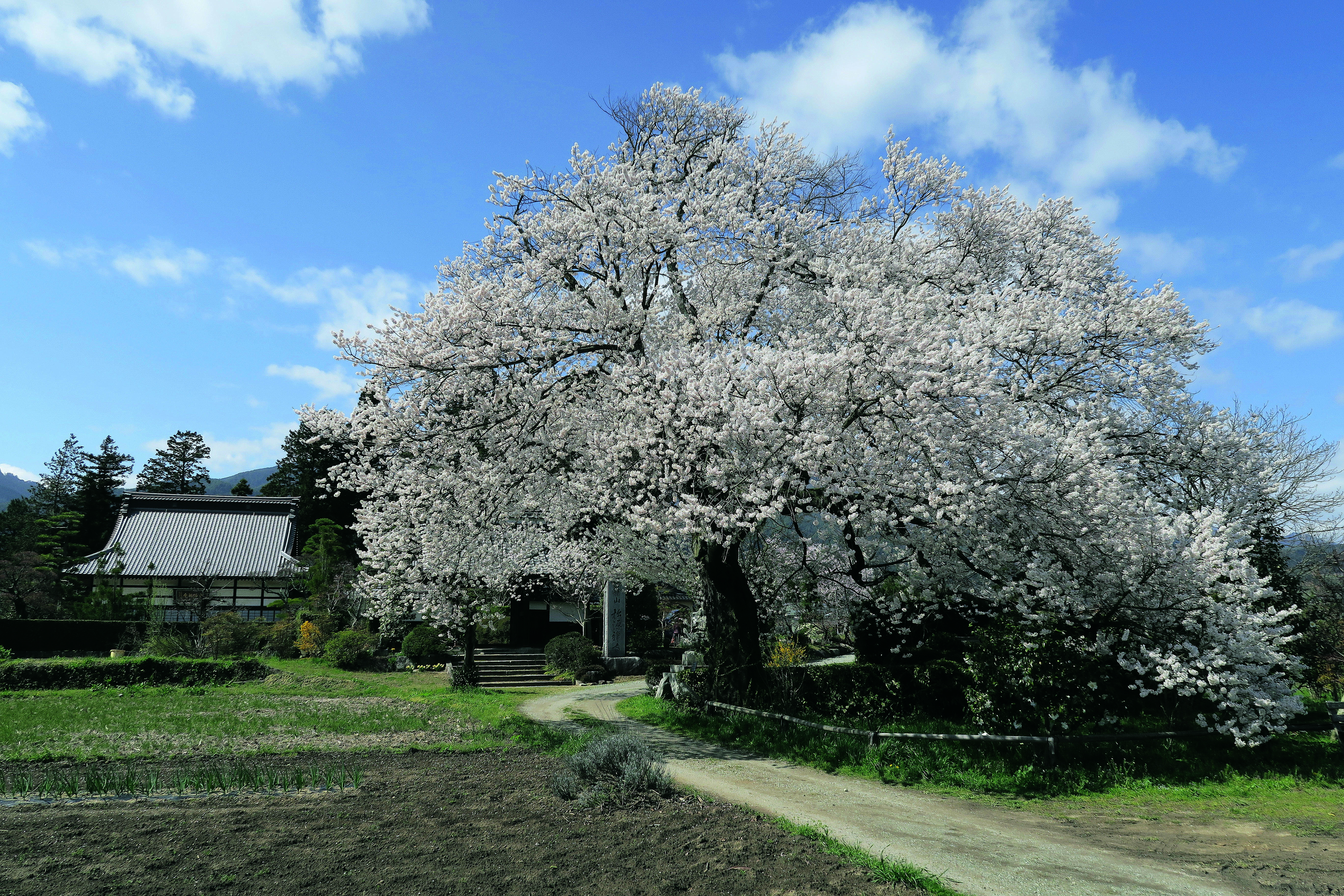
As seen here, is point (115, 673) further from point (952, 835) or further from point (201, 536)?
point (952, 835)

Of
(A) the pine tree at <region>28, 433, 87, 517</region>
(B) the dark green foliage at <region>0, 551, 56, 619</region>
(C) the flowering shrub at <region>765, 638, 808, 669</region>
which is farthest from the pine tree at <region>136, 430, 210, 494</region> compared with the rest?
(C) the flowering shrub at <region>765, 638, 808, 669</region>

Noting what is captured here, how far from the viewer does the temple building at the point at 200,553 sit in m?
36.0

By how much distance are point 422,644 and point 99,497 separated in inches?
1697

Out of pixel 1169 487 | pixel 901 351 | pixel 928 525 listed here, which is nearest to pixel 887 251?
pixel 901 351

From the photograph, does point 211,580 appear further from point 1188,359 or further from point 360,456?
point 1188,359

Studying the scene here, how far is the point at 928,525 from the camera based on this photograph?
463 inches

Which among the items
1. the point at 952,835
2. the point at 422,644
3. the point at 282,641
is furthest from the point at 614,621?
the point at 952,835

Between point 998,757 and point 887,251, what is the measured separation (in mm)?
9808

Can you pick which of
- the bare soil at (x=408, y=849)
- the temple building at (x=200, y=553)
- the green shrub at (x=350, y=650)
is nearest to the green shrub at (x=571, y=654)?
the green shrub at (x=350, y=650)

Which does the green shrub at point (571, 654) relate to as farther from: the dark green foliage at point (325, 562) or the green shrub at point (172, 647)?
the green shrub at point (172, 647)

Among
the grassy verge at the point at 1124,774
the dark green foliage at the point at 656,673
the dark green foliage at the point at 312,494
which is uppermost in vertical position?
the dark green foliage at the point at 312,494

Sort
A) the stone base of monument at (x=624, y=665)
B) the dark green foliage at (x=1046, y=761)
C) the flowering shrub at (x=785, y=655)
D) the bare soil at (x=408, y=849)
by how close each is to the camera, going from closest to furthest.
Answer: the bare soil at (x=408, y=849) → the dark green foliage at (x=1046, y=761) → the flowering shrub at (x=785, y=655) → the stone base of monument at (x=624, y=665)

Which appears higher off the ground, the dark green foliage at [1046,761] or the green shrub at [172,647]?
the dark green foliage at [1046,761]

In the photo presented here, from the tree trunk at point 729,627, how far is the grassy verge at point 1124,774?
2.39m
